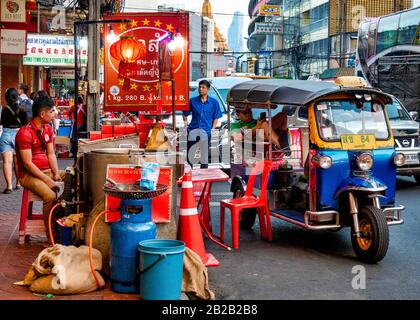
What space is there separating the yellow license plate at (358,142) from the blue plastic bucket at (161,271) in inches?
121

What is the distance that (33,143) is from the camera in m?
7.60

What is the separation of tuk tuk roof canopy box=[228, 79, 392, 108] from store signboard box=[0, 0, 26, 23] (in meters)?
8.33

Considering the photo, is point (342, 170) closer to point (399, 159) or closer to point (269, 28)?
point (399, 159)

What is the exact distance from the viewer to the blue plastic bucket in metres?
5.25

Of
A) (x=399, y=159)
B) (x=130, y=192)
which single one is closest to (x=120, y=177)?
(x=130, y=192)

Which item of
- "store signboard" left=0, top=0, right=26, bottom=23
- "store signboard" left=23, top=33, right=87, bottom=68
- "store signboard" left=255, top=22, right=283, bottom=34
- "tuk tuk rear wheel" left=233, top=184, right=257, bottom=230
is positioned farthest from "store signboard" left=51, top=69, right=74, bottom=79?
"store signboard" left=255, top=22, right=283, bottom=34

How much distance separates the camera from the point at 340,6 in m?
55.2

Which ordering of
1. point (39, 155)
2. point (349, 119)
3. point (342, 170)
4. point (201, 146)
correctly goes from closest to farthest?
point (342, 170), point (39, 155), point (349, 119), point (201, 146)

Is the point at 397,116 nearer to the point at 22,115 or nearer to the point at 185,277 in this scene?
the point at 22,115

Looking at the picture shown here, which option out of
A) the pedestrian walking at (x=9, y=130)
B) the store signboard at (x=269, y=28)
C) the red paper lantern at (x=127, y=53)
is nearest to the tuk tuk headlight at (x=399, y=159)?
the red paper lantern at (x=127, y=53)

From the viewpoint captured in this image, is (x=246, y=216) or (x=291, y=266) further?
(x=246, y=216)

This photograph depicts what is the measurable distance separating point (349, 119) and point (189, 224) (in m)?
2.57

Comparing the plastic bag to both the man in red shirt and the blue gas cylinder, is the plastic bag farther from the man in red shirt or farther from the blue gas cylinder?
the man in red shirt

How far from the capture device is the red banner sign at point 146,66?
35.2 feet
